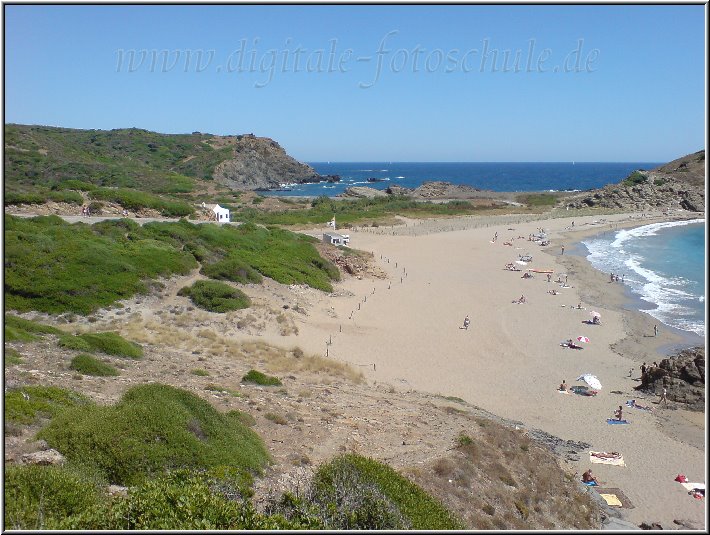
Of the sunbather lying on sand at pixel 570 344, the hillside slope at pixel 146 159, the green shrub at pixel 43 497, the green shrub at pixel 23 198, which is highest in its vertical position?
the hillside slope at pixel 146 159

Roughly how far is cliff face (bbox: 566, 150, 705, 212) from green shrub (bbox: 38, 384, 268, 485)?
82.6 m

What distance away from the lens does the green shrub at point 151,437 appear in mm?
7988

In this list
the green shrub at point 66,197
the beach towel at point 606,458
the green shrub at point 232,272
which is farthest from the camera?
the green shrub at point 66,197

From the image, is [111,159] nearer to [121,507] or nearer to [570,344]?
[570,344]

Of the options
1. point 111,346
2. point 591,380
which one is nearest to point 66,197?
point 111,346

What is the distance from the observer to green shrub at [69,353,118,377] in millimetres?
12695

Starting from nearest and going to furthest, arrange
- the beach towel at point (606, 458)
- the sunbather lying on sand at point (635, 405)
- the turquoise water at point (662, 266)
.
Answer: the beach towel at point (606, 458), the sunbather lying on sand at point (635, 405), the turquoise water at point (662, 266)

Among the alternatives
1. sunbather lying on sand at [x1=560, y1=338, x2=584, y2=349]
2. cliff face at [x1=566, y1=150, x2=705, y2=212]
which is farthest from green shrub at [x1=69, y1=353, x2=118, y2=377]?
cliff face at [x1=566, y1=150, x2=705, y2=212]

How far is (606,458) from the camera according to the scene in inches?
542

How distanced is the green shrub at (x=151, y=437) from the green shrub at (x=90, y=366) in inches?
123

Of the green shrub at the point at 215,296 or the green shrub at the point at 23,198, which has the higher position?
the green shrub at the point at 23,198

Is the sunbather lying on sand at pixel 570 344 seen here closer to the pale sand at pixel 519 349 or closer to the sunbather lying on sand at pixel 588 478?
the pale sand at pixel 519 349

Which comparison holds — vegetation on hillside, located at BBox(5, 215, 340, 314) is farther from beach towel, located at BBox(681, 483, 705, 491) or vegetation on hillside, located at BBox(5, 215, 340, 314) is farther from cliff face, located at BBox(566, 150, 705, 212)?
cliff face, located at BBox(566, 150, 705, 212)

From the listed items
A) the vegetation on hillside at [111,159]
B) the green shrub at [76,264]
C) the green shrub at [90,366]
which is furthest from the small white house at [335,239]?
the green shrub at [90,366]
